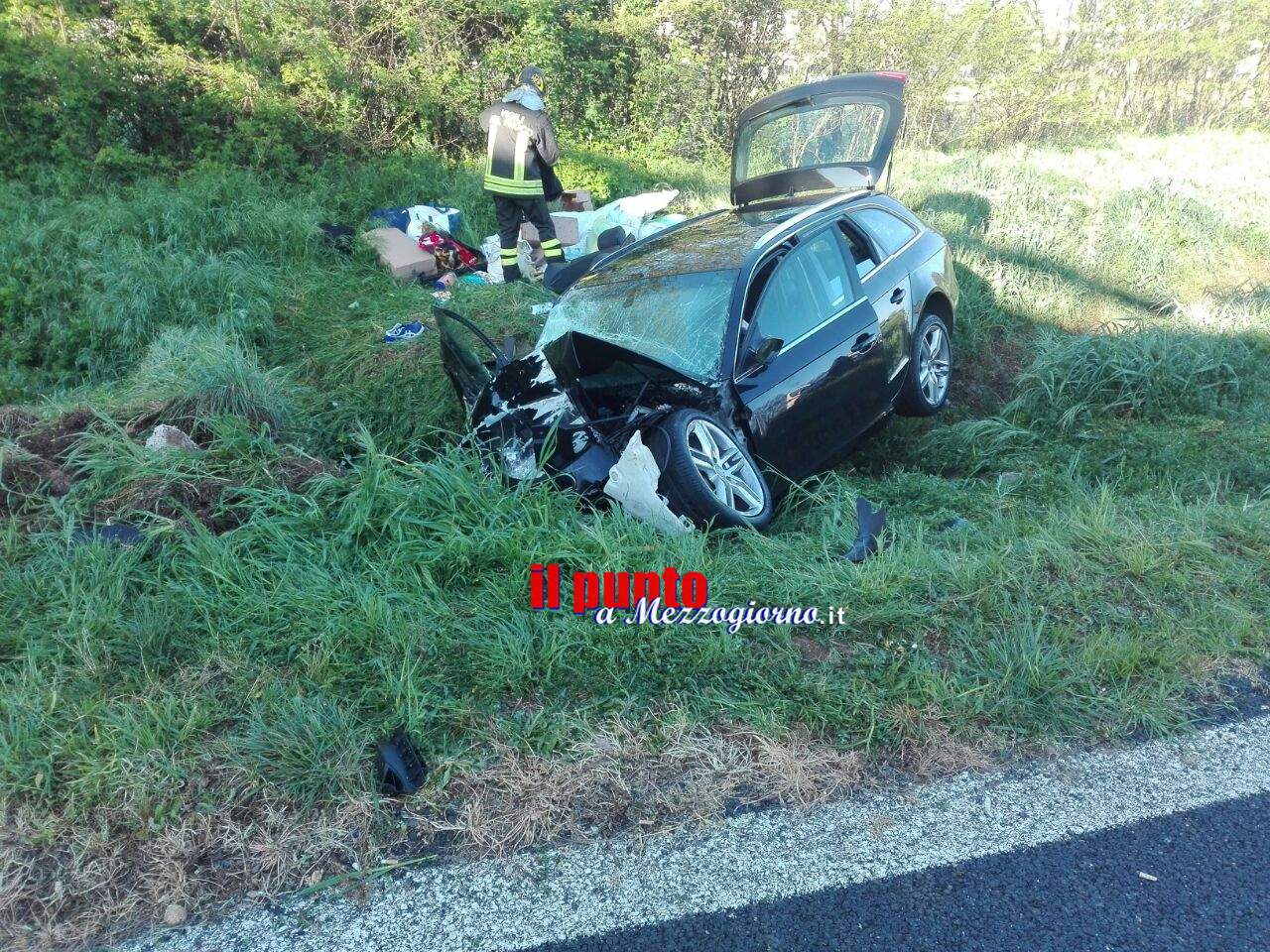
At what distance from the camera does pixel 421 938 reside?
2.20 meters

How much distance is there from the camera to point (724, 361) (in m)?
4.28

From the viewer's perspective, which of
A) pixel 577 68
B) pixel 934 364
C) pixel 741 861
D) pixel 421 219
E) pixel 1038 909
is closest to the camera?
pixel 1038 909

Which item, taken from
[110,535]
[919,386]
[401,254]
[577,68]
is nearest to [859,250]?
[919,386]

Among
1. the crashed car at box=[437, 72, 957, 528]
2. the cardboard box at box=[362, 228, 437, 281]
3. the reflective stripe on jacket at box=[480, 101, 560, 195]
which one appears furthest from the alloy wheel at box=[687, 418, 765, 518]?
the cardboard box at box=[362, 228, 437, 281]

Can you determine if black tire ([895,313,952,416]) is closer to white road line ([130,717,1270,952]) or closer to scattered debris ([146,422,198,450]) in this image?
white road line ([130,717,1270,952])

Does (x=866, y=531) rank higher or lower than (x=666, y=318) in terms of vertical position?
lower

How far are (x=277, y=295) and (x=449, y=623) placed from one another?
17.5 feet

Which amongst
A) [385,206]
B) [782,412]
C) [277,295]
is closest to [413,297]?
[277,295]

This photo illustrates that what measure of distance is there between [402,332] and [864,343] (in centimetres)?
369

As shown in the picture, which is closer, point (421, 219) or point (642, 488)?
point (642, 488)

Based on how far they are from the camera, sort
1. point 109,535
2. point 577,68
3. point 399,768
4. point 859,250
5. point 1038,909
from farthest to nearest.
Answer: point 577,68, point 859,250, point 109,535, point 399,768, point 1038,909

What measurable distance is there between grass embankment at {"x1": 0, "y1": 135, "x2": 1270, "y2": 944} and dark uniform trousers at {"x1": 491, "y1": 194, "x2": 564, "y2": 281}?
230cm

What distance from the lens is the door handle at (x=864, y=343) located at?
4.84 m

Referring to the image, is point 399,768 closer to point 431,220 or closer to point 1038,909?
point 1038,909
